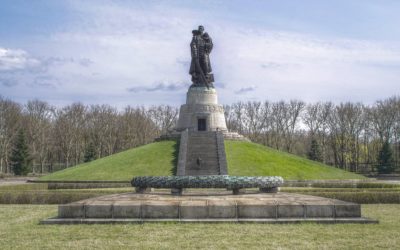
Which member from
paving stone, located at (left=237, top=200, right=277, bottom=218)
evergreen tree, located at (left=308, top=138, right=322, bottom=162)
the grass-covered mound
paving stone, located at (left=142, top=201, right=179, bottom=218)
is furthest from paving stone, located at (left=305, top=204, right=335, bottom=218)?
evergreen tree, located at (left=308, top=138, right=322, bottom=162)

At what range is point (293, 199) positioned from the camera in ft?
50.3

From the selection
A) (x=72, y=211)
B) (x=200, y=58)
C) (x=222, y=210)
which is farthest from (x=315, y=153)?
(x=72, y=211)

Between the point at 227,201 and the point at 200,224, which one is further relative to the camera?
the point at 227,201

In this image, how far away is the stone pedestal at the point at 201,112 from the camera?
152 ft

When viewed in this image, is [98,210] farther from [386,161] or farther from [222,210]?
[386,161]

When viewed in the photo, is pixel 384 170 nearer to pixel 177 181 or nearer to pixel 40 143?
pixel 40 143

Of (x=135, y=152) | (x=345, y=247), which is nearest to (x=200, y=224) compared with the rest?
(x=345, y=247)

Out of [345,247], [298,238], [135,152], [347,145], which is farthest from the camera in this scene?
[347,145]

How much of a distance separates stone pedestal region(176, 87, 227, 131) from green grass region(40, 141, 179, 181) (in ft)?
9.19

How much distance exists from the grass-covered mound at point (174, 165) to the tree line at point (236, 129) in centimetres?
2399

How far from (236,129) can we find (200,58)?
37.9 meters

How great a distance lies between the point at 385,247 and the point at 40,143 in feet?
215

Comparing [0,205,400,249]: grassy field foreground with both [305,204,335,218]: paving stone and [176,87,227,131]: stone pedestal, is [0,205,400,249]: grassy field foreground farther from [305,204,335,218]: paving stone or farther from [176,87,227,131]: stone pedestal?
[176,87,227,131]: stone pedestal

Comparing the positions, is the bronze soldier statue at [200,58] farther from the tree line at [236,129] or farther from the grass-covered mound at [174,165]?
the tree line at [236,129]
